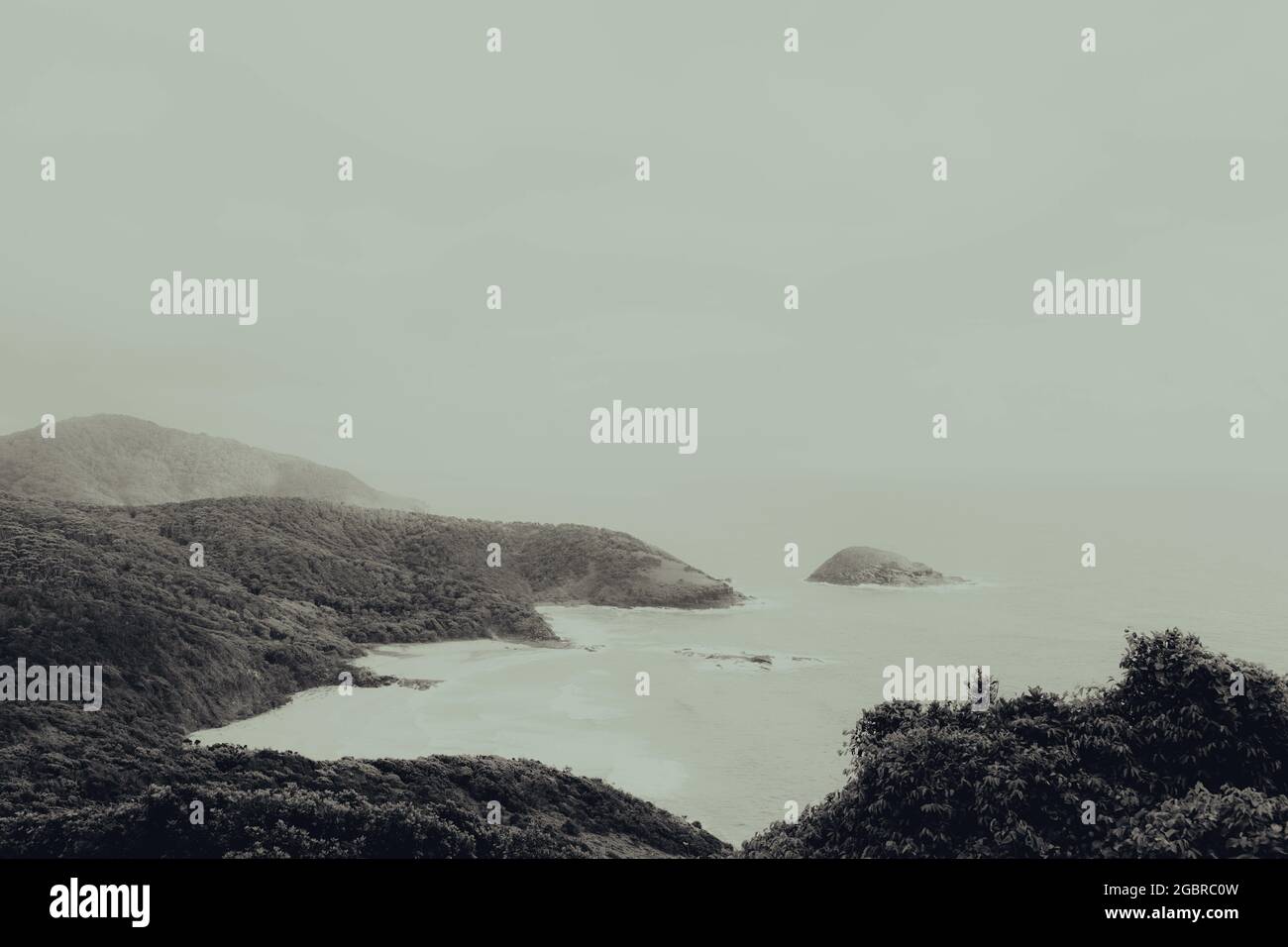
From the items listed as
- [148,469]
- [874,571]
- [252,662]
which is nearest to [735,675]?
[252,662]

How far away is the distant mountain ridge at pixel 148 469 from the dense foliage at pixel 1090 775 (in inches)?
2339

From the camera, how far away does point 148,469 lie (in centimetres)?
8631

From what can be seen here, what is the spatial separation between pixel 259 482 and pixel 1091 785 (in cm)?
9867

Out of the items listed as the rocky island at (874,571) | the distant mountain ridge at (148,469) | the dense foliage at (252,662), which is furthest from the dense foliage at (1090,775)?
the distant mountain ridge at (148,469)

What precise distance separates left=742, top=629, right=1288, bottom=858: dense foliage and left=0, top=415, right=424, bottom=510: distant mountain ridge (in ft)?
195

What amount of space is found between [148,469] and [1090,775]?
304 ft

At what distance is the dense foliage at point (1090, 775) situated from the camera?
11781mm

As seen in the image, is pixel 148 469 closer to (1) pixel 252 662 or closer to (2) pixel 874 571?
Result: (1) pixel 252 662

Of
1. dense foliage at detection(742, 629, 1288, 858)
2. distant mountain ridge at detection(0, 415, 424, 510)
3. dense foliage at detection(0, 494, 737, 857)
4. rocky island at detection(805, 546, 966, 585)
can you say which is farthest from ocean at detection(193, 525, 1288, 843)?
distant mountain ridge at detection(0, 415, 424, 510)

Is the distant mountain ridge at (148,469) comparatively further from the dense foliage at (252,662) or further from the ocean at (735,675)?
the ocean at (735,675)

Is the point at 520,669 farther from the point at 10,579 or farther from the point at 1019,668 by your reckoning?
the point at 1019,668

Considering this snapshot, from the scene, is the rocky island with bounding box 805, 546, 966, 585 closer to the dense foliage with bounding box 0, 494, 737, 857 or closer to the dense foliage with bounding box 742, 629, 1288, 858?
the dense foliage with bounding box 0, 494, 737, 857

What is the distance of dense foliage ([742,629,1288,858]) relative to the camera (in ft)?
38.7
